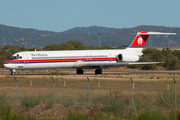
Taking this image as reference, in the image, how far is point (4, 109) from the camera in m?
16.1

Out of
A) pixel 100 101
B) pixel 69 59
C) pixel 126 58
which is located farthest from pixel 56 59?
pixel 100 101

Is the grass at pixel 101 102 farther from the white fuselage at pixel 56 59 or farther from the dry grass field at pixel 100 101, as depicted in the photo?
the white fuselage at pixel 56 59

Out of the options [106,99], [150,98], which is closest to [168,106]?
[150,98]

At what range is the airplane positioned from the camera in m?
37.5

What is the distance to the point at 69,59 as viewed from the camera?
39156 millimetres

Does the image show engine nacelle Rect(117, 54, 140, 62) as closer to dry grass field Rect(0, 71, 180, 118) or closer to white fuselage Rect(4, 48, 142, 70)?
white fuselage Rect(4, 48, 142, 70)

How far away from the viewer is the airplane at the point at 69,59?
37469 mm

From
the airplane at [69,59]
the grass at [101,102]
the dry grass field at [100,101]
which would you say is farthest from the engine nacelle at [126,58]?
the dry grass field at [100,101]

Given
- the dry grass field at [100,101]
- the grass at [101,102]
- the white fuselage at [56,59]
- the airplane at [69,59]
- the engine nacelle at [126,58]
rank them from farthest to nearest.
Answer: the engine nacelle at [126,58]
the airplane at [69,59]
the white fuselage at [56,59]
the dry grass field at [100,101]
the grass at [101,102]

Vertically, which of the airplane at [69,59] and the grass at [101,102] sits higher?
the airplane at [69,59]

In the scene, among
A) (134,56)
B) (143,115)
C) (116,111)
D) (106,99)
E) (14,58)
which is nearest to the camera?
(143,115)

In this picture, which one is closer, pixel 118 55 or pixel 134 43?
pixel 118 55

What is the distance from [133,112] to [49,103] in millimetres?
5013

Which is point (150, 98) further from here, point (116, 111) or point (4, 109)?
point (4, 109)
